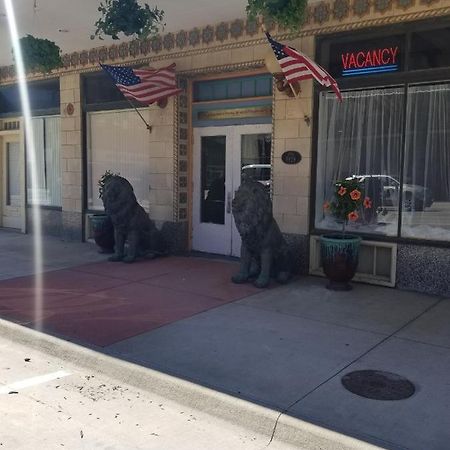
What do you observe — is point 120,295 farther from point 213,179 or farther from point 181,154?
point 181,154

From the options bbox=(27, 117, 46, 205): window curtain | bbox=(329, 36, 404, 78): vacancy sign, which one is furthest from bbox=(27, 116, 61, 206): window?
bbox=(329, 36, 404, 78): vacancy sign

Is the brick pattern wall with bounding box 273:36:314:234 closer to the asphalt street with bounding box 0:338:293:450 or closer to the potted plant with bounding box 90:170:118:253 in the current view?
the potted plant with bounding box 90:170:118:253

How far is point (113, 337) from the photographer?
5434 mm

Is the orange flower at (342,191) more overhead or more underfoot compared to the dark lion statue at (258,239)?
more overhead

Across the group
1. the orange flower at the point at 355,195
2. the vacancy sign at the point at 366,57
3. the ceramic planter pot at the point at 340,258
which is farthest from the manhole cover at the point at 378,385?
the vacancy sign at the point at 366,57

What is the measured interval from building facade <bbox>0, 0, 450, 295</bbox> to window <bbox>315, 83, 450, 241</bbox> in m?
0.01

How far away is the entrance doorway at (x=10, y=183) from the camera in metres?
12.9

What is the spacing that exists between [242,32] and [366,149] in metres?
2.64

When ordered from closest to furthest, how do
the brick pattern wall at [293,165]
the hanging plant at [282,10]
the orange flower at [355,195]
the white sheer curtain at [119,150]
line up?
1. the hanging plant at [282,10]
2. the orange flower at [355,195]
3. the brick pattern wall at [293,165]
4. the white sheer curtain at [119,150]

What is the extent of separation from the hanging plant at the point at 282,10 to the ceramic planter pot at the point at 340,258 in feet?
8.84

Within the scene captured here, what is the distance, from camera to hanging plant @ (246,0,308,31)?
6.02 m

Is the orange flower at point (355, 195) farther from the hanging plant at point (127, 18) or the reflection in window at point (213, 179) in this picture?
the hanging plant at point (127, 18)

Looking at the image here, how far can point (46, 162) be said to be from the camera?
1209 centimetres

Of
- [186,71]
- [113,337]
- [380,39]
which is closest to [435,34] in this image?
Answer: [380,39]
